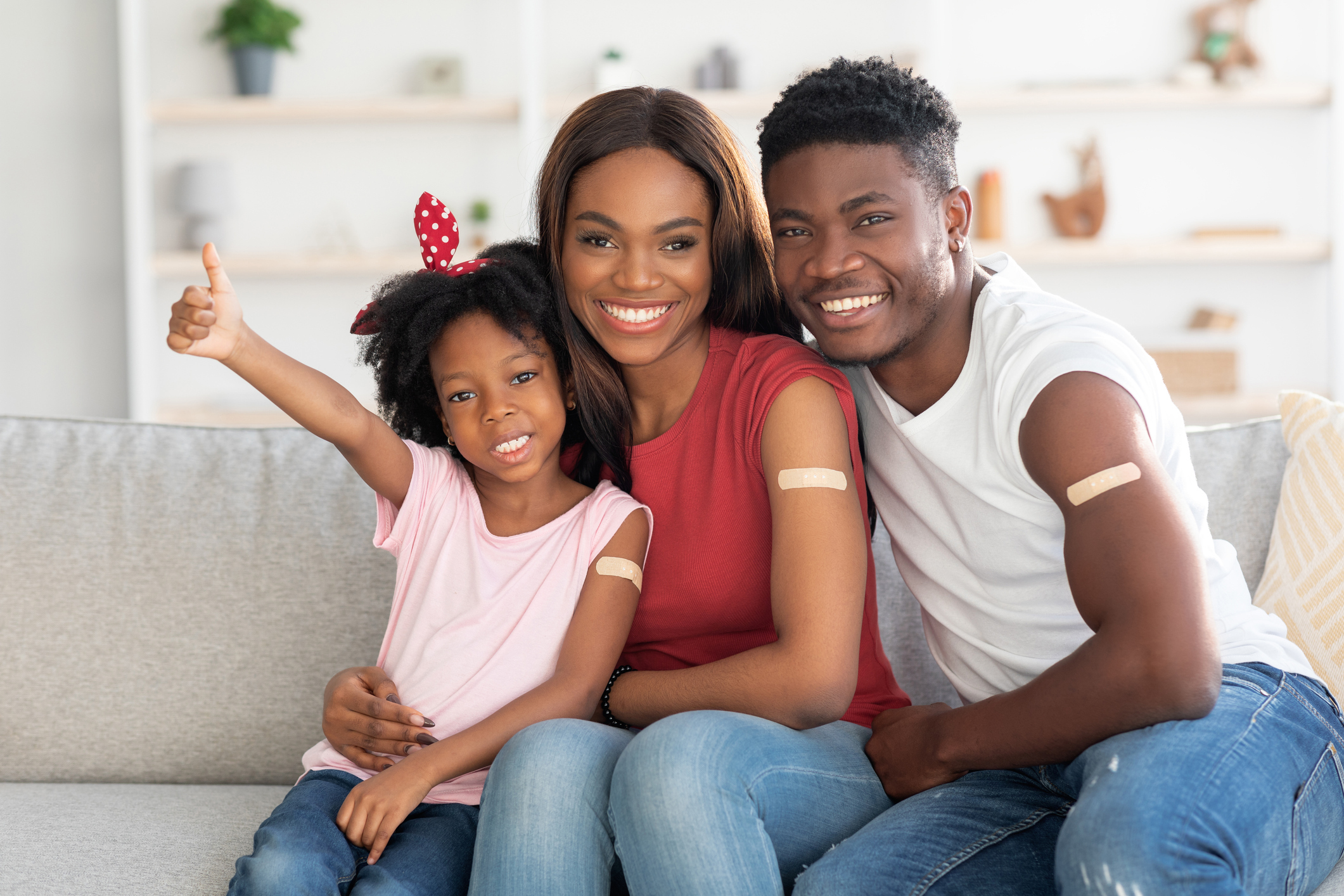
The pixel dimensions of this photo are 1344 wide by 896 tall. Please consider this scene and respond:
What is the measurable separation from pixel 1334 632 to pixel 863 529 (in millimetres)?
643

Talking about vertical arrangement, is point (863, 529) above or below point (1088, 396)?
below

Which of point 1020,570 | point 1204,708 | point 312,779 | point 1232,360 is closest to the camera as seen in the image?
point 1204,708

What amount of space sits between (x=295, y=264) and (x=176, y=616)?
2.47 m

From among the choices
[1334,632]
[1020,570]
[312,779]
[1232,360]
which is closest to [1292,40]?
[1232,360]

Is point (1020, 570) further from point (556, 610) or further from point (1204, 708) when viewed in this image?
point (556, 610)

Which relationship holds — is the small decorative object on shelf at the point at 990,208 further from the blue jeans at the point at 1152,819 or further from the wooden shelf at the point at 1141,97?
the blue jeans at the point at 1152,819

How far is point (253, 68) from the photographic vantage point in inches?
153

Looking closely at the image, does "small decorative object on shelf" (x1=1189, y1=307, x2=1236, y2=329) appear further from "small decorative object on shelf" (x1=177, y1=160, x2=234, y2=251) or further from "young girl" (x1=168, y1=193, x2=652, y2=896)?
"small decorative object on shelf" (x1=177, y1=160, x2=234, y2=251)

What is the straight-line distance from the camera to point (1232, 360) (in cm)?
371

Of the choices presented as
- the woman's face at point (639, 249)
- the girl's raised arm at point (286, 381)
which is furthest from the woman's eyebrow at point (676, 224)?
the girl's raised arm at point (286, 381)

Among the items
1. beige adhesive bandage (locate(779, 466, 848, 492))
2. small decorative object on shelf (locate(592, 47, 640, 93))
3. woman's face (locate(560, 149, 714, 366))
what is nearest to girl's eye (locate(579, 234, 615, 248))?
woman's face (locate(560, 149, 714, 366))

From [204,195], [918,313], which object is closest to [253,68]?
[204,195]

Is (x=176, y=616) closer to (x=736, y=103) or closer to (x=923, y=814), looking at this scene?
(x=923, y=814)

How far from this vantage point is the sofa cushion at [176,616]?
5.13 feet
